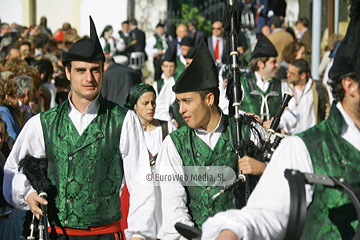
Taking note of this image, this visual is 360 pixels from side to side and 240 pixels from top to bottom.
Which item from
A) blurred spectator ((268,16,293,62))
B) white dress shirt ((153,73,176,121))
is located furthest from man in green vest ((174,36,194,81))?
blurred spectator ((268,16,293,62))

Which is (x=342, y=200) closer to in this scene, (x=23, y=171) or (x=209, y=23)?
(x=23, y=171)

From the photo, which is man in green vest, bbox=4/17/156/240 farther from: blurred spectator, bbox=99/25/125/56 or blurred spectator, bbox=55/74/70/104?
blurred spectator, bbox=99/25/125/56

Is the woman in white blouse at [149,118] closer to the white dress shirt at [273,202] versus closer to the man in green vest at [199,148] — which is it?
the man in green vest at [199,148]

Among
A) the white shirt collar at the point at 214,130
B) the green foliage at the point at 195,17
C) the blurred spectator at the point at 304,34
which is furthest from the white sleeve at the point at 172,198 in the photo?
the green foliage at the point at 195,17

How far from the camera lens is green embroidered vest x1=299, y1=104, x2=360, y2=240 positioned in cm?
318

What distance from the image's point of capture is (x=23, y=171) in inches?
192

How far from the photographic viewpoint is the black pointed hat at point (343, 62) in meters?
3.26

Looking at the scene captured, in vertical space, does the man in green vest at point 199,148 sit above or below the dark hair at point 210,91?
below

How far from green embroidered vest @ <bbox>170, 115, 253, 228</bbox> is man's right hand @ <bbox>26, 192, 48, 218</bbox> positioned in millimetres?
976

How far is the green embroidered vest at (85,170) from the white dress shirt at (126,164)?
0.05m

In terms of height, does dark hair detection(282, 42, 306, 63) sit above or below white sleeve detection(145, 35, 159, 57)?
below

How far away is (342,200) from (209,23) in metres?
22.9

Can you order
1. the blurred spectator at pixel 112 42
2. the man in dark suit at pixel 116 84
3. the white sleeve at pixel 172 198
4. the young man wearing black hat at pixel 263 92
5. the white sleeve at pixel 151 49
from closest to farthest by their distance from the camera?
the white sleeve at pixel 172 198 → the young man wearing black hat at pixel 263 92 → the man in dark suit at pixel 116 84 → the blurred spectator at pixel 112 42 → the white sleeve at pixel 151 49

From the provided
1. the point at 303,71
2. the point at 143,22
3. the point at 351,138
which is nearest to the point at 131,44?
the point at 143,22
